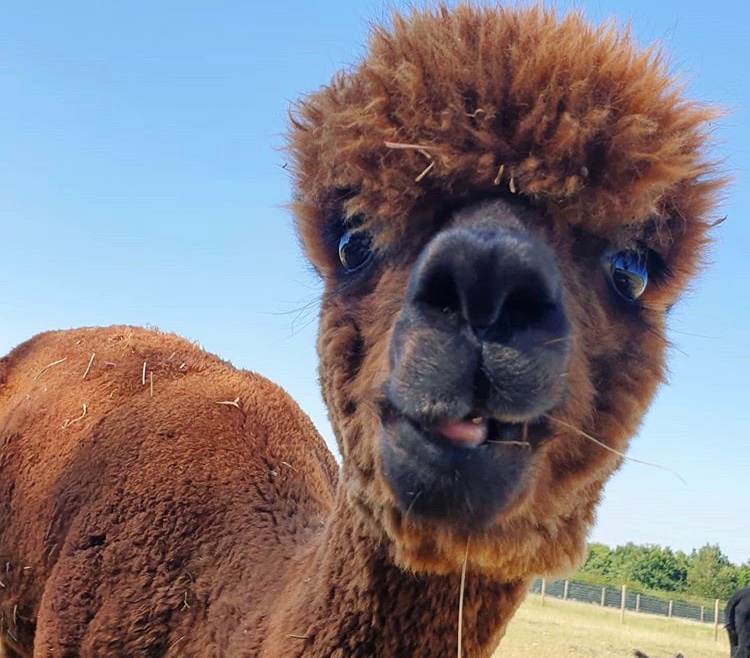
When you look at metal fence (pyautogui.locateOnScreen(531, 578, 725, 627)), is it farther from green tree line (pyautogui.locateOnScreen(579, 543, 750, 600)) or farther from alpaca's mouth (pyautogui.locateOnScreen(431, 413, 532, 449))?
alpaca's mouth (pyautogui.locateOnScreen(431, 413, 532, 449))

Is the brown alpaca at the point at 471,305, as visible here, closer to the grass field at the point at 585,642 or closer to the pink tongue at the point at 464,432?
the pink tongue at the point at 464,432

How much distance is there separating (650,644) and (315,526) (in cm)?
2092

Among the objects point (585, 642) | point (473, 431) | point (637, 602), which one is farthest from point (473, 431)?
Result: point (637, 602)

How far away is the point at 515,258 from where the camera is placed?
1985 millimetres

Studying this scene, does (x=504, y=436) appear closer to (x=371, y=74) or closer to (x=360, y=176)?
(x=360, y=176)

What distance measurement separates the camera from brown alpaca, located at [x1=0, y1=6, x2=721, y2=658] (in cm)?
205

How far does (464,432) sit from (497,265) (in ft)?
1.49

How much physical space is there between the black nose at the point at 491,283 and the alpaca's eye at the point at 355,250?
67 centimetres

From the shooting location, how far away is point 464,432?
2.07 metres

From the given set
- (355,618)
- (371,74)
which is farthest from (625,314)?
(355,618)

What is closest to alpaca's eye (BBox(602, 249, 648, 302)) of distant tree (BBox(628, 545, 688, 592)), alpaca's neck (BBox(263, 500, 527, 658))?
alpaca's neck (BBox(263, 500, 527, 658))

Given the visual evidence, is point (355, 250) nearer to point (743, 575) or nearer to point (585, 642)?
point (585, 642)

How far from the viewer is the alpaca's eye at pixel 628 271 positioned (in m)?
2.59

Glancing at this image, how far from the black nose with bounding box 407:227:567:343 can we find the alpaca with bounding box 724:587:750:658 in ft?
59.8
